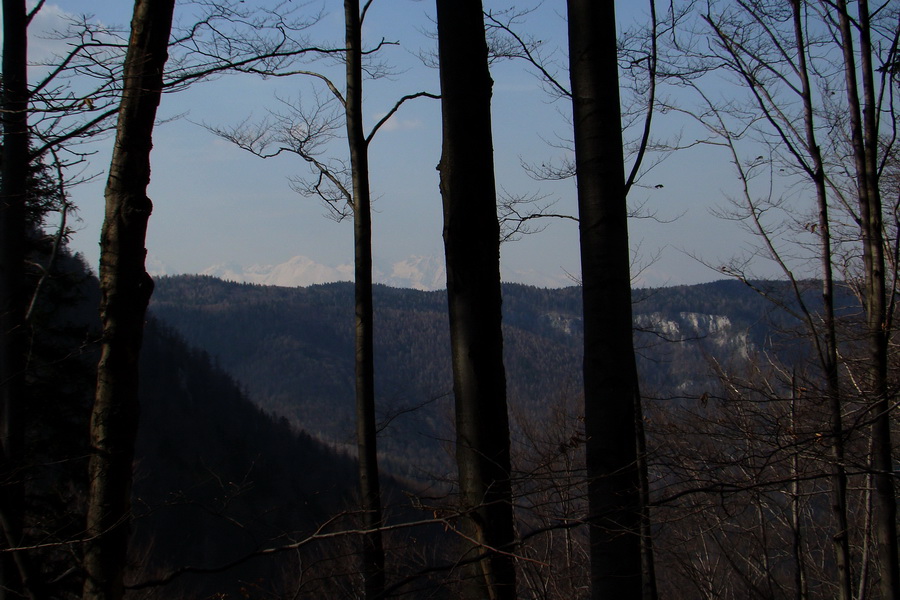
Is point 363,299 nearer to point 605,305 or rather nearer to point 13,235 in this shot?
point 13,235

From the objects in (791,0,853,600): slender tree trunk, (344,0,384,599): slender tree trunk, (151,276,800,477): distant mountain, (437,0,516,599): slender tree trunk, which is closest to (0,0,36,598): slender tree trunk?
(344,0,384,599): slender tree trunk

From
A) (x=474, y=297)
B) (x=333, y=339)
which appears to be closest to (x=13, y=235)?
(x=474, y=297)

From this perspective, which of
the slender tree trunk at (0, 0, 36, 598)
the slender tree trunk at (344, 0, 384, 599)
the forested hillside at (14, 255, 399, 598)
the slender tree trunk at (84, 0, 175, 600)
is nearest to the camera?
the slender tree trunk at (84, 0, 175, 600)

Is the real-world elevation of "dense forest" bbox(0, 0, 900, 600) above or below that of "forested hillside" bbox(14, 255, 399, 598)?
A: above

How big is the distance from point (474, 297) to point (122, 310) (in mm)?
1714

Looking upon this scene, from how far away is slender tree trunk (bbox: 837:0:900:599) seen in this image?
Answer: 6086 mm

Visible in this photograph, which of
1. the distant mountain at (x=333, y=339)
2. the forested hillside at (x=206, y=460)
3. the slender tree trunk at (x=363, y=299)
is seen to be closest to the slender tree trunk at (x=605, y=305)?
the slender tree trunk at (x=363, y=299)

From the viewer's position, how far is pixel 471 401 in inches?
123

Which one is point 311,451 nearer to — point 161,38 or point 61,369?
point 61,369

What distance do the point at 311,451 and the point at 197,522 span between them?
18058 millimetres

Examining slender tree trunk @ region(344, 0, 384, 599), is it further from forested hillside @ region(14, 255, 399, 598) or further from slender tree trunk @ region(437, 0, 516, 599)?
forested hillside @ region(14, 255, 399, 598)

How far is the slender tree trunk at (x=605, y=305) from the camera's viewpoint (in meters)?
3.06

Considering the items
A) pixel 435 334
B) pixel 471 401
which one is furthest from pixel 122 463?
pixel 435 334

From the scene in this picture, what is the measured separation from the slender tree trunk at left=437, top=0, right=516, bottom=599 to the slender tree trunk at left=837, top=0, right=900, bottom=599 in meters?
4.27
